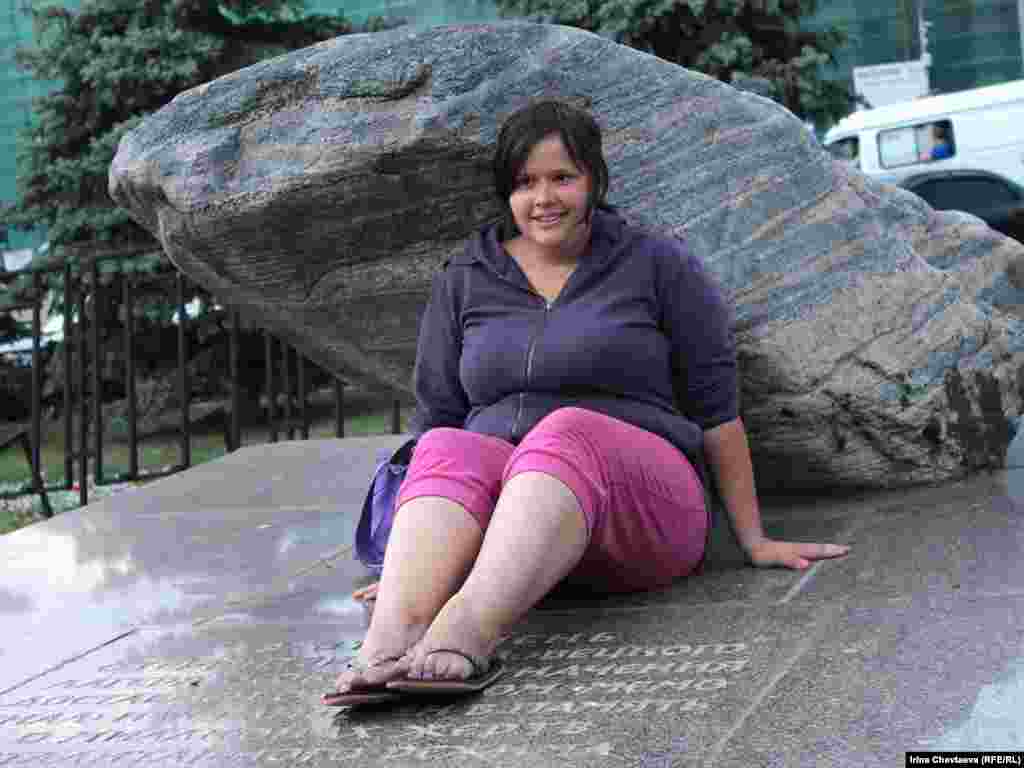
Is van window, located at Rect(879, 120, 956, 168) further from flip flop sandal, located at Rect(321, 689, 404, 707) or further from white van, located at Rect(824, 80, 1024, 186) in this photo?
flip flop sandal, located at Rect(321, 689, 404, 707)

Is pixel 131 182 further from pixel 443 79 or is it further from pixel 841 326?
pixel 841 326

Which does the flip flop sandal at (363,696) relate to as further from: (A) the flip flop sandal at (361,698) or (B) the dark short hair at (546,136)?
(B) the dark short hair at (546,136)

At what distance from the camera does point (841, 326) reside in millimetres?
4359

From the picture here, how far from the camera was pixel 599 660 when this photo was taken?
310cm

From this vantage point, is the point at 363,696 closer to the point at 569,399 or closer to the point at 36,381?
the point at 569,399

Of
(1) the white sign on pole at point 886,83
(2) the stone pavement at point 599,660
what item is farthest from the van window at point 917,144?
(2) the stone pavement at point 599,660

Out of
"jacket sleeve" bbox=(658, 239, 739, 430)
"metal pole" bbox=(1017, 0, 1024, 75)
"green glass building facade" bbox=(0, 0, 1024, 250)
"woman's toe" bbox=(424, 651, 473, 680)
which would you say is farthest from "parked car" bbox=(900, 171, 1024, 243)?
"woman's toe" bbox=(424, 651, 473, 680)

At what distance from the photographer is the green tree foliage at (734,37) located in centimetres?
1593

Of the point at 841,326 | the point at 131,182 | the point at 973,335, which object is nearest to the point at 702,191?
the point at 841,326

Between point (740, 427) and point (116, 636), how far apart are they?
166 cm

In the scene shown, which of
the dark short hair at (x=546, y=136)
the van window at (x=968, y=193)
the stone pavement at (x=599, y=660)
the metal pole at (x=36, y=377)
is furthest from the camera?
the van window at (x=968, y=193)

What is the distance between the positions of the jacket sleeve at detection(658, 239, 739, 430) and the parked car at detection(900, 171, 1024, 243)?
500 inches

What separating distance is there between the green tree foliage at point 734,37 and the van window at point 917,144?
1603 millimetres

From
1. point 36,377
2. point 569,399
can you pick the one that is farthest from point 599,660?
point 36,377
